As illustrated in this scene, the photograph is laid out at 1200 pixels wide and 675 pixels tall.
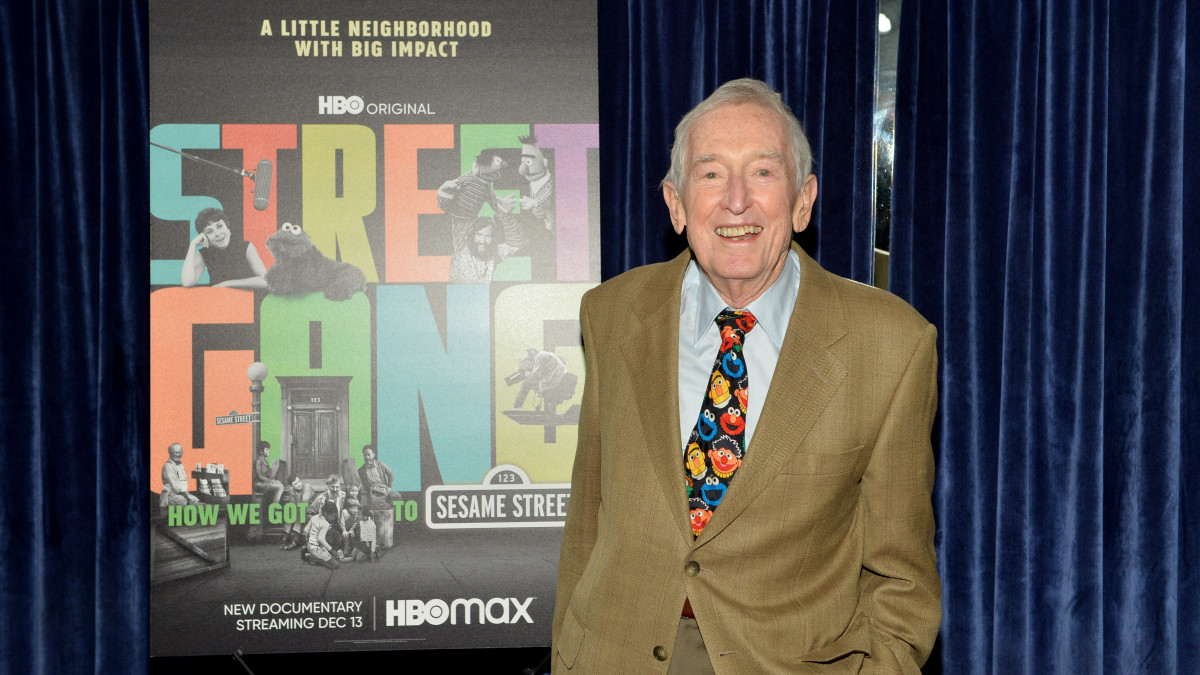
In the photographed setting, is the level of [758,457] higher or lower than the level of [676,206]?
lower

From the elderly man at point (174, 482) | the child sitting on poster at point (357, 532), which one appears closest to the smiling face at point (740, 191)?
the child sitting on poster at point (357, 532)

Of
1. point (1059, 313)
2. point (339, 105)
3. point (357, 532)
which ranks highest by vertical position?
point (339, 105)

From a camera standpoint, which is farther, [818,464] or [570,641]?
[570,641]

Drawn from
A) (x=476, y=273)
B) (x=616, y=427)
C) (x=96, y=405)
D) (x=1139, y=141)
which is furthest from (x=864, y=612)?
(x=96, y=405)

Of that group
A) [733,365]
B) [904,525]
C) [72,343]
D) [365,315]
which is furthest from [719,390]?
[72,343]

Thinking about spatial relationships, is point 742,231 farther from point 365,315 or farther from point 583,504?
point 365,315

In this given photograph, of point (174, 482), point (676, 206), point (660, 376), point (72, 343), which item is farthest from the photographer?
point (72, 343)

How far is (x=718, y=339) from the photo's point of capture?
1.62 m

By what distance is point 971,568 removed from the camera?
3.09 m

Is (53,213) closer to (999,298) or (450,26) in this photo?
(450,26)

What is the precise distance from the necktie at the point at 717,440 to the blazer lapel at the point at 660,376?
0.16ft

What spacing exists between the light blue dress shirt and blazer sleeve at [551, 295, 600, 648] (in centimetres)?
20

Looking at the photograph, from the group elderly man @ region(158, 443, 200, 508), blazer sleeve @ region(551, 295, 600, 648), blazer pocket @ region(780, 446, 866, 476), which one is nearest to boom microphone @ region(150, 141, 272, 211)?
elderly man @ region(158, 443, 200, 508)

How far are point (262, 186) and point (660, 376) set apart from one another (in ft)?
5.73
